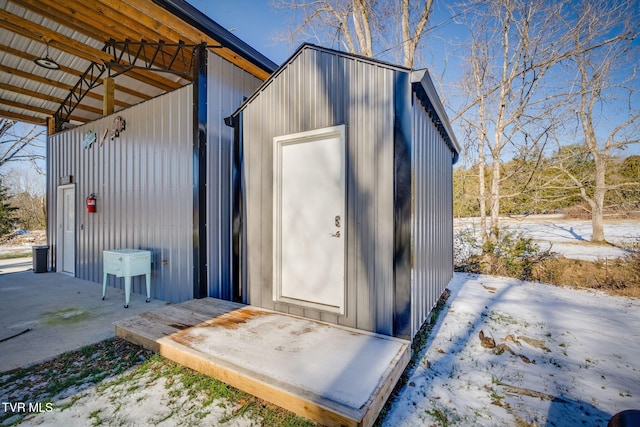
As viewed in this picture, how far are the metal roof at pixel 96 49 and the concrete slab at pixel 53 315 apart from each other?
3.67m

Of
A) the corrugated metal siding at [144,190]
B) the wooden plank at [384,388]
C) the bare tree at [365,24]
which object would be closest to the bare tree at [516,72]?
the bare tree at [365,24]

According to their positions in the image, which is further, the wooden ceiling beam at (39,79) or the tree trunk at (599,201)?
the tree trunk at (599,201)

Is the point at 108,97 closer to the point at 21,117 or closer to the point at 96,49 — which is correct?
the point at 96,49

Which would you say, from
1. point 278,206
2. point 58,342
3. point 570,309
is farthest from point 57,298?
point 570,309

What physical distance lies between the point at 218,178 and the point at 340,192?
2307 mm

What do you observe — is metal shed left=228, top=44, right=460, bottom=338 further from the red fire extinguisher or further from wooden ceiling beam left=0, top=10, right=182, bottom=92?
the red fire extinguisher

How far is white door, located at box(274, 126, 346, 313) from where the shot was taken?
288 cm

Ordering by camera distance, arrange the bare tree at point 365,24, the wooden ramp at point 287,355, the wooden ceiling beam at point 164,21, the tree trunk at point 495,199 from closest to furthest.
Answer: the wooden ramp at point 287,355 < the wooden ceiling beam at point 164,21 < the tree trunk at point 495,199 < the bare tree at point 365,24

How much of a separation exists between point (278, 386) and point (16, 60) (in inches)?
313

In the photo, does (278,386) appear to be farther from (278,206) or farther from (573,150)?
(573,150)

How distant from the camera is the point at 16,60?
5.48m

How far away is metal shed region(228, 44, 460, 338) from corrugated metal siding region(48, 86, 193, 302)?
3.89ft

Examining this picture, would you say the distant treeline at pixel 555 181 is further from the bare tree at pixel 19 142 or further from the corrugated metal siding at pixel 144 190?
the bare tree at pixel 19 142

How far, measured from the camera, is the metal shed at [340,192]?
2.56m
